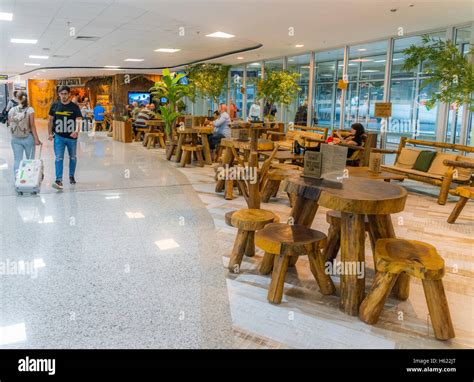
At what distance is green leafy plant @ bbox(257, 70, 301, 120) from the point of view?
11734mm

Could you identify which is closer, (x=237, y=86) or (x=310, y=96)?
(x=310, y=96)

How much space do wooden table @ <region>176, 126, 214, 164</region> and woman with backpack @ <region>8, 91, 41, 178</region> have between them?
3.33 m

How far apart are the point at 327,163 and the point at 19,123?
479 centimetres

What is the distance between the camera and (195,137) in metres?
9.54

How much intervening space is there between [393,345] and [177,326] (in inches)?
51.0

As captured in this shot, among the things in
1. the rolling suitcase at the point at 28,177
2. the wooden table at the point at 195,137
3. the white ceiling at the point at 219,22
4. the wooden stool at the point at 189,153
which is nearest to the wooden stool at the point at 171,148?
the wooden table at the point at 195,137

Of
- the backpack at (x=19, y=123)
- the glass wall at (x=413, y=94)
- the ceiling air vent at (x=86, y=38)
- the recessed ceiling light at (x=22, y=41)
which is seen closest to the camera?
the backpack at (x=19, y=123)

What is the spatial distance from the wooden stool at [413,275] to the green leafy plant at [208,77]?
1345cm

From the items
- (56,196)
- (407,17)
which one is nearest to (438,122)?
(407,17)

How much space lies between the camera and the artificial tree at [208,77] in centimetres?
1553

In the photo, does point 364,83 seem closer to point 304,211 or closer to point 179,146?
point 179,146

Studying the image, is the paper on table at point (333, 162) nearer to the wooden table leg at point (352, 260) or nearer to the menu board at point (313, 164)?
the menu board at point (313, 164)

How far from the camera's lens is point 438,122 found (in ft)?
26.8

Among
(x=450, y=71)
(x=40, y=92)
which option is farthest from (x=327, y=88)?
(x=40, y=92)
